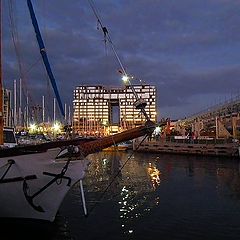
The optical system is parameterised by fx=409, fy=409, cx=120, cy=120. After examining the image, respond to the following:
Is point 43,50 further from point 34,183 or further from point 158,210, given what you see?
point 158,210

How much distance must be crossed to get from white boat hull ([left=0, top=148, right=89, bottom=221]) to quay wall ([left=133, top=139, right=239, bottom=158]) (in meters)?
34.9

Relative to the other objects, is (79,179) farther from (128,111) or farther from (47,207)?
(128,111)

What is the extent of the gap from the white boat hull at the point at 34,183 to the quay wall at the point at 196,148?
114 feet

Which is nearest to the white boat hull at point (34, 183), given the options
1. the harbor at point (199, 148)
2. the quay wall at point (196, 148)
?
the quay wall at point (196, 148)

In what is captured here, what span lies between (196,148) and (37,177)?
167 feet

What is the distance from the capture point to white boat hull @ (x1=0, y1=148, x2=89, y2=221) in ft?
46.9

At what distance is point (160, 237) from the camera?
15.1m

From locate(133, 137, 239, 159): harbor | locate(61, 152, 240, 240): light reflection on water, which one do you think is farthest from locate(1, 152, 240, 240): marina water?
locate(133, 137, 239, 159): harbor

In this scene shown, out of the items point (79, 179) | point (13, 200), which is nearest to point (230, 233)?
point (79, 179)

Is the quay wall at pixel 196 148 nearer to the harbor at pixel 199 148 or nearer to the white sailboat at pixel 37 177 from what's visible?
the harbor at pixel 199 148

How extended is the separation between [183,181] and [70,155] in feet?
61.3

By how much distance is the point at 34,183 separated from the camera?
48.0ft

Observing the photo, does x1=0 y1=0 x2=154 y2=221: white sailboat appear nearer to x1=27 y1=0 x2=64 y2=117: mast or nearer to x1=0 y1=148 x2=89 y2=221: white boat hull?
x1=0 y1=148 x2=89 y2=221: white boat hull

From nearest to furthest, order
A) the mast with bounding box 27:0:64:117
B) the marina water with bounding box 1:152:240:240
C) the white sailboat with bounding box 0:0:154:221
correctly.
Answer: the white sailboat with bounding box 0:0:154:221, the marina water with bounding box 1:152:240:240, the mast with bounding box 27:0:64:117
